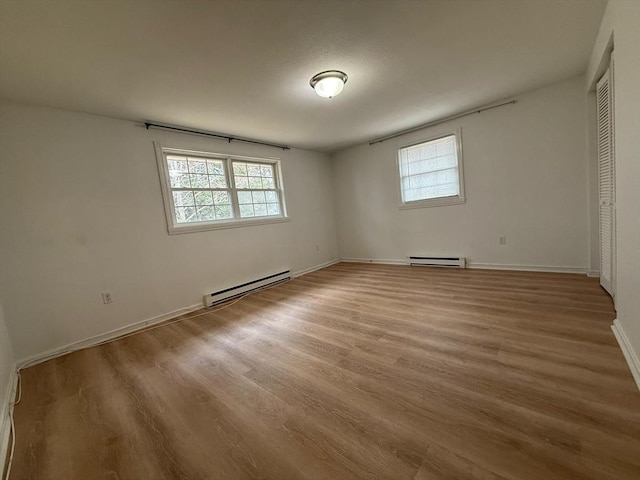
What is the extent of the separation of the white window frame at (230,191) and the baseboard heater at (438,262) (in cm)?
255

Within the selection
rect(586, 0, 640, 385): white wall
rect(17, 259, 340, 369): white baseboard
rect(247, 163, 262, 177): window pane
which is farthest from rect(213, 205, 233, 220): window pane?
rect(586, 0, 640, 385): white wall

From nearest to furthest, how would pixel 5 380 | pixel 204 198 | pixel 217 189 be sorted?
pixel 5 380, pixel 204 198, pixel 217 189

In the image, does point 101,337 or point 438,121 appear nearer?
point 101,337

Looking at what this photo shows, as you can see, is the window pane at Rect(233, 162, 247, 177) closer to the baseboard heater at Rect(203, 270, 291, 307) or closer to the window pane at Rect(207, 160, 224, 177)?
the window pane at Rect(207, 160, 224, 177)

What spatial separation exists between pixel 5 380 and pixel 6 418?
0.43 meters

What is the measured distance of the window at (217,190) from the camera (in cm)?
344

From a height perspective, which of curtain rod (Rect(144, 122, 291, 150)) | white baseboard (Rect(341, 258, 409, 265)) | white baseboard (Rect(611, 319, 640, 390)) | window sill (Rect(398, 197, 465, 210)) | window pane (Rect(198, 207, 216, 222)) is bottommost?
white baseboard (Rect(611, 319, 640, 390))

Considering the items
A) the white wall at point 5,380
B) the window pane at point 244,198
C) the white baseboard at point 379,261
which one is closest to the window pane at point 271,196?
the window pane at point 244,198

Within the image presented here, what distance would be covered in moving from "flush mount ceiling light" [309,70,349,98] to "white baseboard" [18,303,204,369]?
314 cm

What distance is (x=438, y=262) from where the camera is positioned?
4.45 metres

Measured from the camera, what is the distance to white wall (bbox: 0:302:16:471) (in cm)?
144

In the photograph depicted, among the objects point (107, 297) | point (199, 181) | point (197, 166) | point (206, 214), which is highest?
point (197, 166)

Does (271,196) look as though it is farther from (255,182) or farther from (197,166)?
(197,166)

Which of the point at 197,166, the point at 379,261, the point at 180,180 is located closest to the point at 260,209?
the point at 197,166
